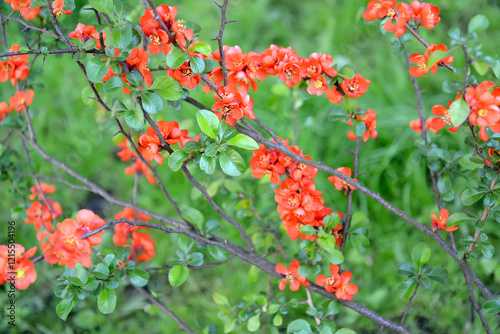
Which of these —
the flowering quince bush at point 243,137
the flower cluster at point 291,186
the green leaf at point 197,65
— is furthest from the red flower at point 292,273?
the green leaf at point 197,65

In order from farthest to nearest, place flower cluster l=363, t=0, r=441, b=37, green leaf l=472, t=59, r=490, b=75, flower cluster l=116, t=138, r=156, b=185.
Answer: flower cluster l=116, t=138, r=156, b=185 < flower cluster l=363, t=0, r=441, b=37 < green leaf l=472, t=59, r=490, b=75

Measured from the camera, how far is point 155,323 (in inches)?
73.3

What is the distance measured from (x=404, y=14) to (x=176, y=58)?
490mm

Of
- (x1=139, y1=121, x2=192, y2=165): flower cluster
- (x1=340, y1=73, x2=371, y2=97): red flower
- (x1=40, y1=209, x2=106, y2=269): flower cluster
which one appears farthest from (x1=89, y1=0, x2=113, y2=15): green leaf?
(x1=340, y1=73, x2=371, y2=97): red flower

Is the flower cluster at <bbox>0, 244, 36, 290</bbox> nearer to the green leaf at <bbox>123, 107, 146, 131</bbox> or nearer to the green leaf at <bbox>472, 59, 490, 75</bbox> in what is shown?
the green leaf at <bbox>123, 107, 146, 131</bbox>

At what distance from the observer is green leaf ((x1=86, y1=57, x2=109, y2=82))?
0.86 metres

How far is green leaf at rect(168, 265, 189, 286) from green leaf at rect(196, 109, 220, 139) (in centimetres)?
40

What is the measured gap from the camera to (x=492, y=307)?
96 cm

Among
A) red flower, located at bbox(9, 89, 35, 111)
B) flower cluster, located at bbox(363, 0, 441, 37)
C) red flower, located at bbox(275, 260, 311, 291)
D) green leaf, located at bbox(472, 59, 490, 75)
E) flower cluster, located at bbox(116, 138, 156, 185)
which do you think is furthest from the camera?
flower cluster, located at bbox(116, 138, 156, 185)

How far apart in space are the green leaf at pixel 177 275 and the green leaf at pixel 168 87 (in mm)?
451

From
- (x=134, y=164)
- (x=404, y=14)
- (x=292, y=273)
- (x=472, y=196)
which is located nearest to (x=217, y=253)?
(x=292, y=273)

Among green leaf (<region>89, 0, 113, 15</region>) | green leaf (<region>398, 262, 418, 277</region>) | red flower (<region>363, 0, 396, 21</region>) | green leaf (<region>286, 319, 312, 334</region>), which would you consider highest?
green leaf (<region>89, 0, 113, 15</region>)

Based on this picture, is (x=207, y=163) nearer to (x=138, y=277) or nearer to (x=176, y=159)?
(x=176, y=159)

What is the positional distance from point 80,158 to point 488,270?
1917mm
